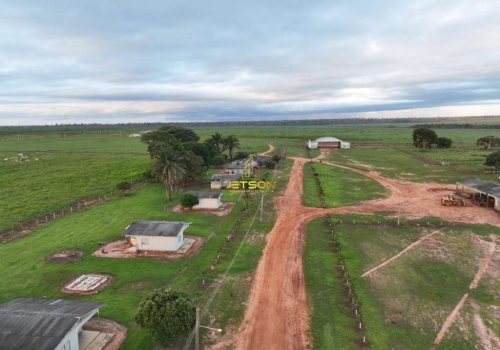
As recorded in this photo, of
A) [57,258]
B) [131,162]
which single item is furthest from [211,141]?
[57,258]

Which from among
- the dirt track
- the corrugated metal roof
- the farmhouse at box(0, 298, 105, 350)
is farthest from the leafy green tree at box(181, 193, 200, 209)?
the farmhouse at box(0, 298, 105, 350)

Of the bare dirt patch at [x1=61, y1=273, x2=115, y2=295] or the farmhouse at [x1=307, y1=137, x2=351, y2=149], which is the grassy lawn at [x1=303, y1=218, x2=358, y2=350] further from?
the farmhouse at [x1=307, y1=137, x2=351, y2=149]

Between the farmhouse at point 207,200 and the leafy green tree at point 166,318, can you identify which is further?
the farmhouse at point 207,200

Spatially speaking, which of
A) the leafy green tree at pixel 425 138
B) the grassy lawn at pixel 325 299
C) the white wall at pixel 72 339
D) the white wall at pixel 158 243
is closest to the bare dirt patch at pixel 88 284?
the white wall at pixel 158 243

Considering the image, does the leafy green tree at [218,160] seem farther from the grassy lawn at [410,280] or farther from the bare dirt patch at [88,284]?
the bare dirt patch at [88,284]

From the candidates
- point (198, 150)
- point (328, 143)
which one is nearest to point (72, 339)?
point (198, 150)

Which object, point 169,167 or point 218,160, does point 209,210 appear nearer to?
point 169,167
